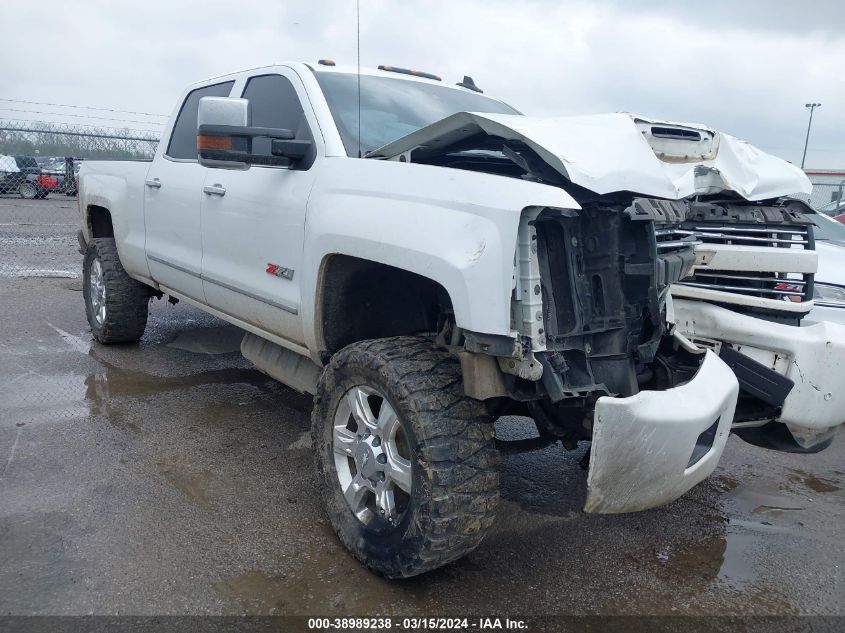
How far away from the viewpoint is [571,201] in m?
2.42

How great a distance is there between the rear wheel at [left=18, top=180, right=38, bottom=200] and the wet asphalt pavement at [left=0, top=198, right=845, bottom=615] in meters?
19.3

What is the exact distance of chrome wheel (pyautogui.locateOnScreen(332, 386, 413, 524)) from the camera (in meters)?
2.83

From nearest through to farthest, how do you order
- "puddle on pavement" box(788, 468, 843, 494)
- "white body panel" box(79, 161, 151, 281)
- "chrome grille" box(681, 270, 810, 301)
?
"chrome grille" box(681, 270, 810, 301) → "puddle on pavement" box(788, 468, 843, 494) → "white body panel" box(79, 161, 151, 281)

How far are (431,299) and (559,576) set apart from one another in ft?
→ 4.26

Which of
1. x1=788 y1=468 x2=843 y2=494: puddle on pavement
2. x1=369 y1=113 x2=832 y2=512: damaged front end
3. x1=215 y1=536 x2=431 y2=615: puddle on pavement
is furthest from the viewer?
x1=788 y1=468 x2=843 y2=494: puddle on pavement

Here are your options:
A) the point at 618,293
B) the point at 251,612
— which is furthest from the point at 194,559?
the point at 618,293

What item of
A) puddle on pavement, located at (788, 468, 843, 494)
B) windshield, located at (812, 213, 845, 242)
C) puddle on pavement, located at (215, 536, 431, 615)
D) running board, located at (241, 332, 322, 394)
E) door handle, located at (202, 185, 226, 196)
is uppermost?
door handle, located at (202, 185, 226, 196)

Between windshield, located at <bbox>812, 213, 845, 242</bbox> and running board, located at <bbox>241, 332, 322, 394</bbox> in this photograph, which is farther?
windshield, located at <bbox>812, 213, 845, 242</bbox>

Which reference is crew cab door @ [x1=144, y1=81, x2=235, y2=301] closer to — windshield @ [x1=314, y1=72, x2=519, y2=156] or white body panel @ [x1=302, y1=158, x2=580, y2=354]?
windshield @ [x1=314, y1=72, x2=519, y2=156]

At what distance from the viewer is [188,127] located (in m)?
5.09

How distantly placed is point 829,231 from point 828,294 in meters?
2.34

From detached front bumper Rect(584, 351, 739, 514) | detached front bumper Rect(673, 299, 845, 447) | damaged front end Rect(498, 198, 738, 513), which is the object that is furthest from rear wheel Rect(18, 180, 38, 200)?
detached front bumper Rect(584, 351, 739, 514)

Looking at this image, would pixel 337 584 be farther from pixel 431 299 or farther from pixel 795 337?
pixel 795 337

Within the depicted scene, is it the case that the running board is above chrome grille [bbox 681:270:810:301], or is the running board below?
below
